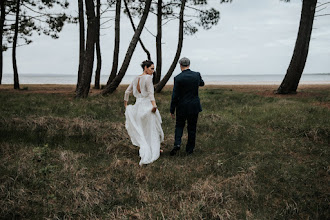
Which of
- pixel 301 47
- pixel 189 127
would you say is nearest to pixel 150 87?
pixel 189 127

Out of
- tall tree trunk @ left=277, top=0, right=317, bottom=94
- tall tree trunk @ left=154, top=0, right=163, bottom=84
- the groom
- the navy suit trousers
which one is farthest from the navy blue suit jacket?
tall tree trunk @ left=154, top=0, right=163, bottom=84

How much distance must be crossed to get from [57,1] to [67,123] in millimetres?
10900

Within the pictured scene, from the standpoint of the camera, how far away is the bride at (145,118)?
5.48 meters

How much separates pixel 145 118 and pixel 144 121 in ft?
0.25

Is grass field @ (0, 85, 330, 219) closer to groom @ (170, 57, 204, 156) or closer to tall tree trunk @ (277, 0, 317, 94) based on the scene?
groom @ (170, 57, 204, 156)

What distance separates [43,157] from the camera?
5.15m

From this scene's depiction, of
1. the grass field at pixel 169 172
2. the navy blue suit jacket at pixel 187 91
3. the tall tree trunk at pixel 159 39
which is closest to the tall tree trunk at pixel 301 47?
the grass field at pixel 169 172

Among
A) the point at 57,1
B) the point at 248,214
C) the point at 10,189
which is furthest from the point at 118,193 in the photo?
the point at 57,1

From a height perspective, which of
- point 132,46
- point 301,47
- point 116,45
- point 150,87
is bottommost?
point 150,87

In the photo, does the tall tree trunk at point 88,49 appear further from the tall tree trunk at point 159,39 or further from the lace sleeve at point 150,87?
the lace sleeve at point 150,87

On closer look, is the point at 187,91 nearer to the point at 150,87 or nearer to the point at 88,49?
the point at 150,87

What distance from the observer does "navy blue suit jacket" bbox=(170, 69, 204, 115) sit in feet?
18.0

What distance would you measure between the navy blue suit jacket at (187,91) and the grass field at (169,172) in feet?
3.26

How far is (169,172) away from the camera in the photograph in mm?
4809
